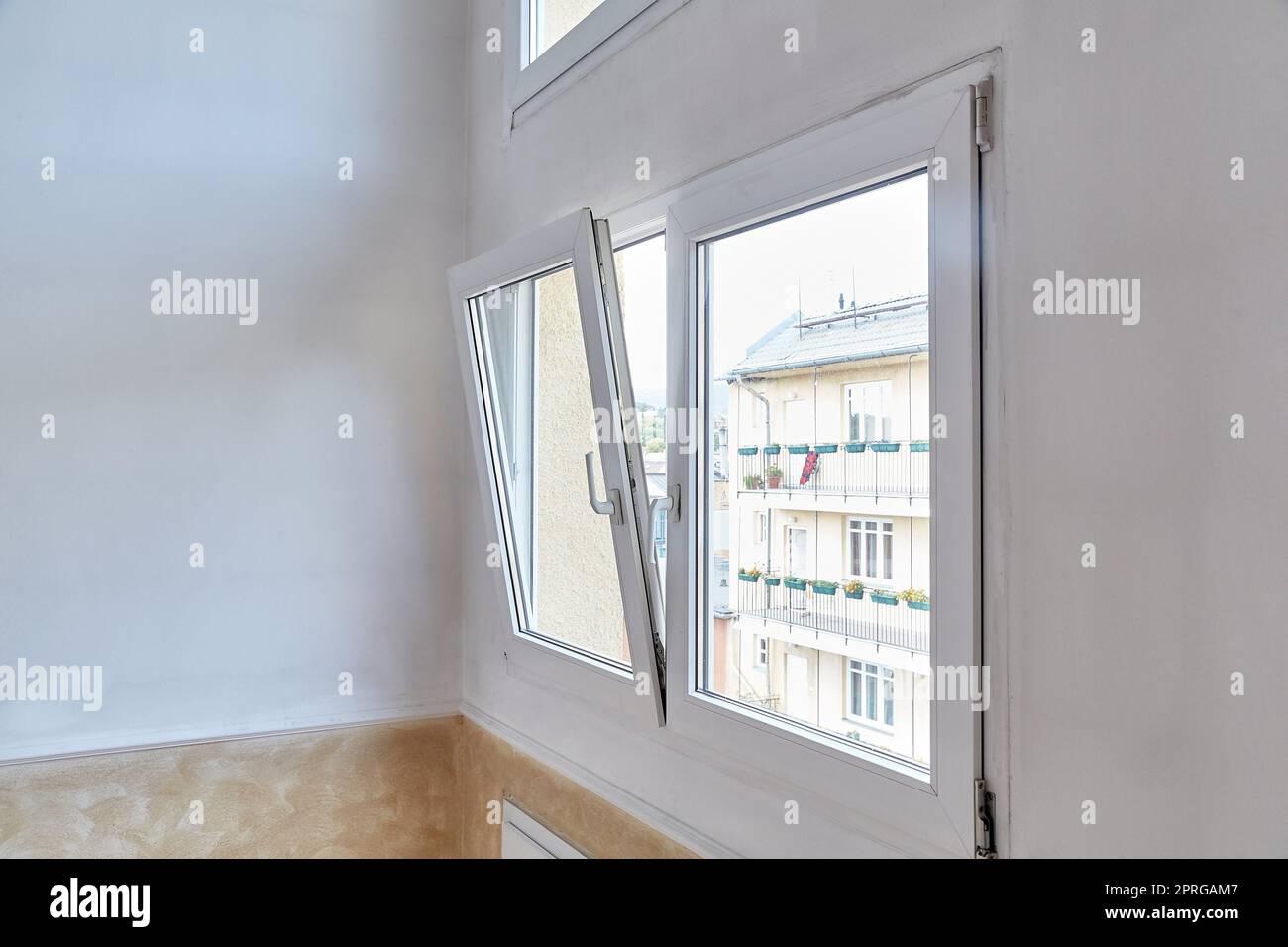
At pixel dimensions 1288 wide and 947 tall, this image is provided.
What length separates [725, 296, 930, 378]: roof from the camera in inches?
44.5

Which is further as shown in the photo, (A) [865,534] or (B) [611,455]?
(B) [611,455]

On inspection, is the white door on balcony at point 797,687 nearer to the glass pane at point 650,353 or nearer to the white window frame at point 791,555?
the white window frame at point 791,555

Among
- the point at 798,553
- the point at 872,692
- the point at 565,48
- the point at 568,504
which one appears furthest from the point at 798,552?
the point at 565,48

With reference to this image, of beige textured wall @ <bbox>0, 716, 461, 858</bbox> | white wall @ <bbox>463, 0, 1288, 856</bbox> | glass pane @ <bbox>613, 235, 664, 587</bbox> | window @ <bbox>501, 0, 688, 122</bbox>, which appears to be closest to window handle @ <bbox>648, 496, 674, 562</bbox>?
glass pane @ <bbox>613, 235, 664, 587</bbox>

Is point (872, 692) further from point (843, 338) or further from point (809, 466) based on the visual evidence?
point (843, 338)

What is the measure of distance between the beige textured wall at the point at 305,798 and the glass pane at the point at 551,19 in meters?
1.59

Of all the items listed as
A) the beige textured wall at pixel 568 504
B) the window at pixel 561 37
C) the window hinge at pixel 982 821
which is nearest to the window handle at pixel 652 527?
the beige textured wall at pixel 568 504

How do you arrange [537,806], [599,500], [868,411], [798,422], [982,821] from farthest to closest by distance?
Result: 1. [537,806]
2. [599,500]
3. [798,422]
4. [868,411]
5. [982,821]

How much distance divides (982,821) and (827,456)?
0.48 metres

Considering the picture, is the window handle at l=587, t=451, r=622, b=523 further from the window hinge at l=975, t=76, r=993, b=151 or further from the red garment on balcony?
the window hinge at l=975, t=76, r=993, b=151

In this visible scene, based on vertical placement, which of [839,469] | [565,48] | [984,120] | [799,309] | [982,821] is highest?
[565,48]

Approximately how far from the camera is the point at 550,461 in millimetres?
1961

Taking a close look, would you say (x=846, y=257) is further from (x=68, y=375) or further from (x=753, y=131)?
(x=68, y=375)

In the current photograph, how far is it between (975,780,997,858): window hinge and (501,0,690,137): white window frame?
1305mm
